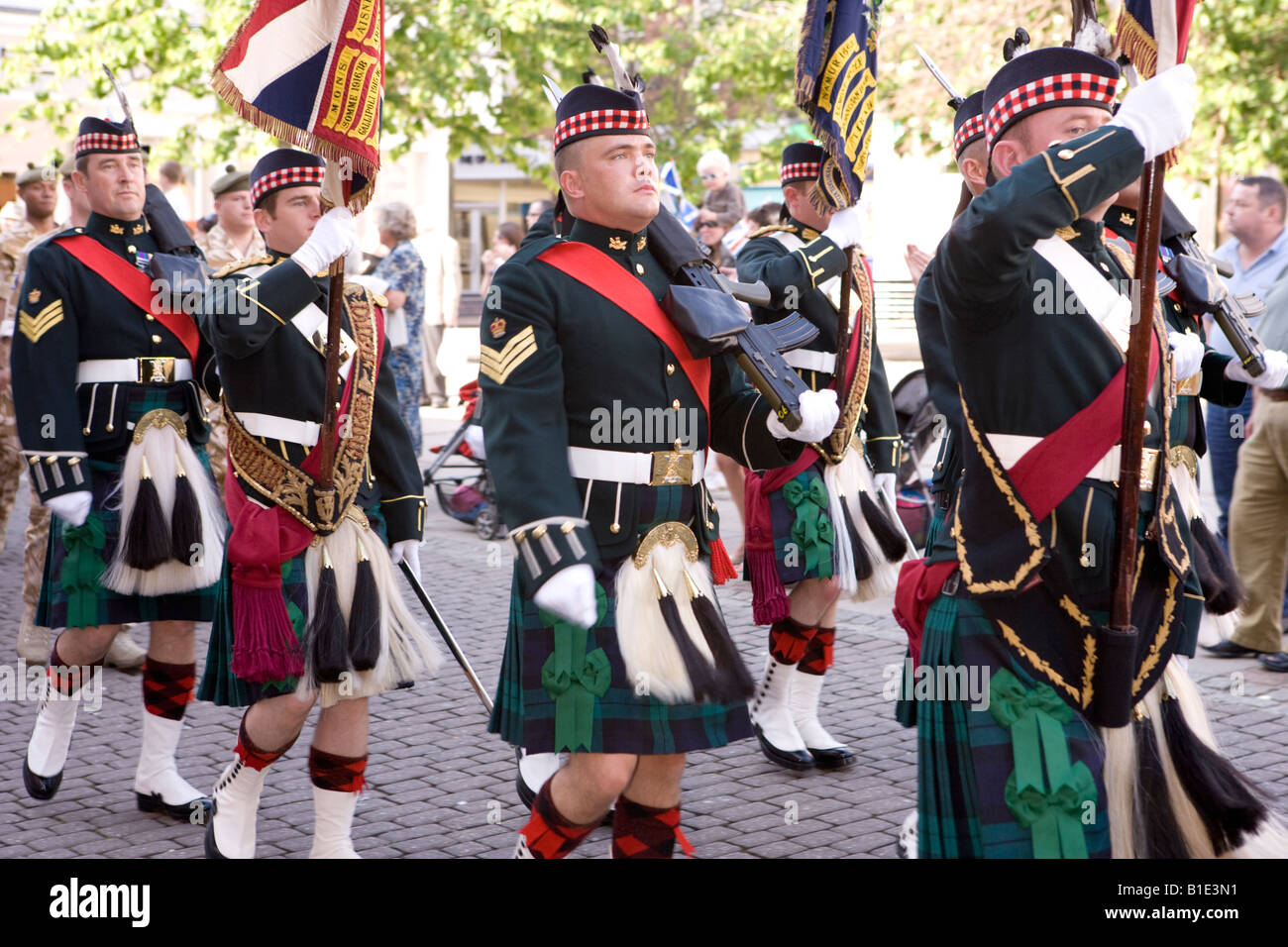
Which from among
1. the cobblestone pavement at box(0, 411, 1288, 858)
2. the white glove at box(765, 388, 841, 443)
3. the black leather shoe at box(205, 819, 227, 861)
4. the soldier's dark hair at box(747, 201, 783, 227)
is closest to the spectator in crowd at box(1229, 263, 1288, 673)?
the cobblestone pavement at box(0, 411, 1288, 858)

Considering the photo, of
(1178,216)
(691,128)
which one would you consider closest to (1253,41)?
(691,128)

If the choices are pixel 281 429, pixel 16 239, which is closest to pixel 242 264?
pixel 281 429

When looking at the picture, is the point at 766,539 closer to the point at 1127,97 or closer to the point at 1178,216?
the point at 1178,216

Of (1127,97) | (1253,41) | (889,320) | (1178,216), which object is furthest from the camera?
(889,320)

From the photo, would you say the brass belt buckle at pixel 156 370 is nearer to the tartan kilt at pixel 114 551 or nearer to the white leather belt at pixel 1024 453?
the tartan kilt at pixel 114 551

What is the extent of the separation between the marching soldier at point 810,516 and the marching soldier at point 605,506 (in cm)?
155

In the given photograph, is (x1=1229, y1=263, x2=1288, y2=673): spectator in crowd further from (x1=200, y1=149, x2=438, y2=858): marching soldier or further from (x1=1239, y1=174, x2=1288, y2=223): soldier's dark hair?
(x1=200, y1=149, x2=438, y2=858): marching soldier

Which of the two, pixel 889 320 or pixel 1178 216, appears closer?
pixel 1178 216

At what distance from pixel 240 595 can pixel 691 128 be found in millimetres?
15139

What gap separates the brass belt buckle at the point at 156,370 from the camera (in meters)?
5.24

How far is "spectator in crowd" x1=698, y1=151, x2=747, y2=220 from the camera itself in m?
11.2

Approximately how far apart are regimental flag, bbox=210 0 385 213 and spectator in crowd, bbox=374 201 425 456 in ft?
25.8

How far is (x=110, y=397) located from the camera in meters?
5.21

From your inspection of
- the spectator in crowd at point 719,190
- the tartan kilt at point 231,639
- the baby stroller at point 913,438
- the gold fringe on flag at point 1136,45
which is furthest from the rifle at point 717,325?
the spectator in crowd at point 719,190
